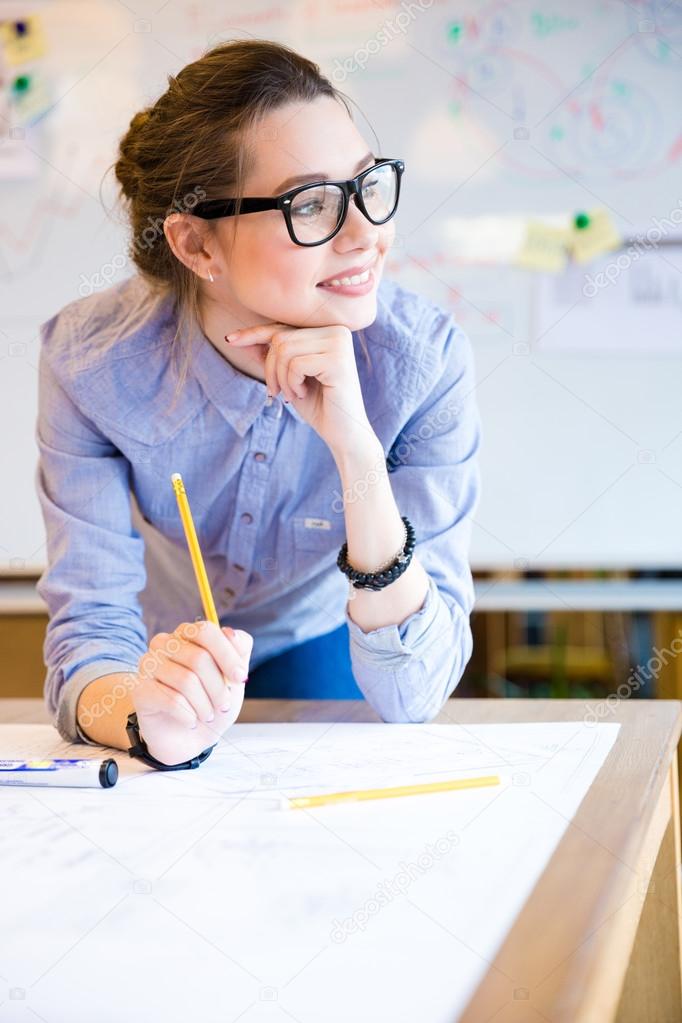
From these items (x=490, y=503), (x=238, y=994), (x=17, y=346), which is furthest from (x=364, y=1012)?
(x=17, y=346)

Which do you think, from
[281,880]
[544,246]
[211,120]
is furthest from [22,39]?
[281,880]

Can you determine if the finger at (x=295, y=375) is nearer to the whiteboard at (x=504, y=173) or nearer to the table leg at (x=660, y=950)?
the table leg at (x=660, y=950)

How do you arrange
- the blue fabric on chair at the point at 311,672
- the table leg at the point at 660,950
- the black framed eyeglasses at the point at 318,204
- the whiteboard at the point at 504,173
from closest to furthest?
1. the table leg at the point at 660,950
2. the black framed eyeglasses at the point at 318,204
3. the blue fabric on chair at the point at 311,672
4. the whiteboard at the point at 504,173

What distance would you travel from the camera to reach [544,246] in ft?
6.91

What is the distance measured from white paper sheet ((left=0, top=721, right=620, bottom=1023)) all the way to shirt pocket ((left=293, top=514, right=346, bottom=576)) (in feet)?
1.02

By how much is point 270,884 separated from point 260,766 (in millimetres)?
271

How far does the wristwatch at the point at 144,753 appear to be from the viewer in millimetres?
926

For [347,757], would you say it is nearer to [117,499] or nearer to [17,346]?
[117,499]

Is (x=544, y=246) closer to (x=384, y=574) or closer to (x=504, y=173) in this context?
(x=504, y=173)

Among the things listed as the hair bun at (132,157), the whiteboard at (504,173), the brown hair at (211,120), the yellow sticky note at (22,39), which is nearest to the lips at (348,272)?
the brown hair at (211,120)

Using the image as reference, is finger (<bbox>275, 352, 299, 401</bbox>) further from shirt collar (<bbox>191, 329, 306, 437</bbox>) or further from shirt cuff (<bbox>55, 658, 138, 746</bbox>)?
shirt cuff (<bbox>55, 658, 138, 746</bbox>)

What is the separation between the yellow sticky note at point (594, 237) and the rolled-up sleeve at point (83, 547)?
1197 millimetres

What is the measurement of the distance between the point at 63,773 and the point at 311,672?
1.71 feet

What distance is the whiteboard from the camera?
2.07 metres
